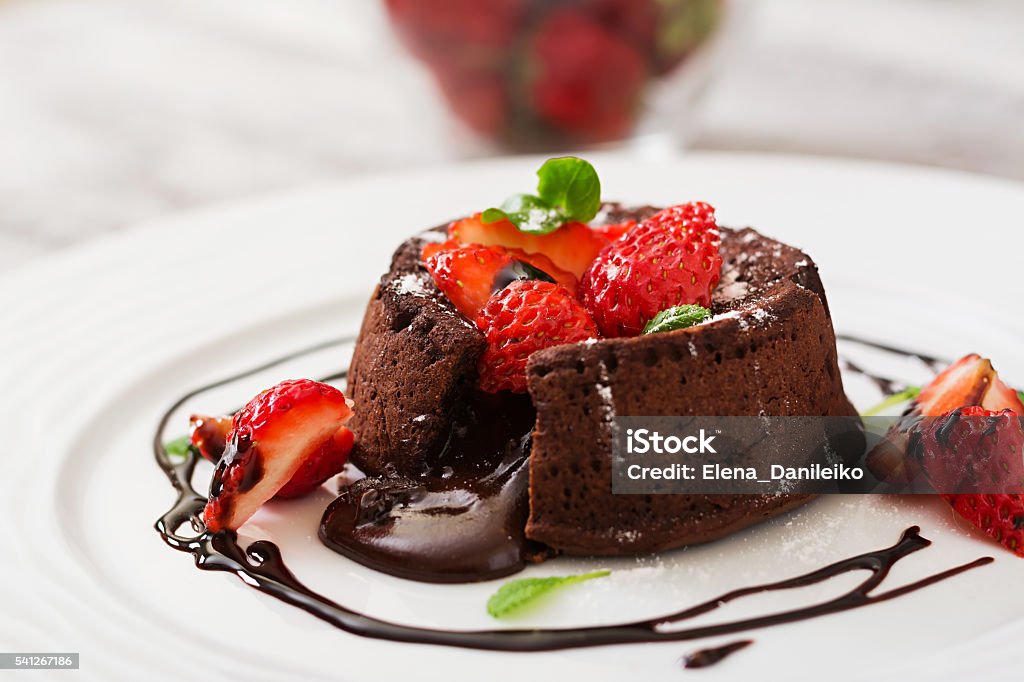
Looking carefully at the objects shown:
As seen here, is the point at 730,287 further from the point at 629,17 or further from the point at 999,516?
the point at 629,17

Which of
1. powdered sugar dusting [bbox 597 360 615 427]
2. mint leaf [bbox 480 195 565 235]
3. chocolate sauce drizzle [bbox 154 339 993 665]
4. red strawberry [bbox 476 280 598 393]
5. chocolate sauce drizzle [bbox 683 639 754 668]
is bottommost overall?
chocolate sauce drizzle [bbox 683 639 754 668]

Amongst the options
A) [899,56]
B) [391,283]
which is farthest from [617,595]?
[899,56]

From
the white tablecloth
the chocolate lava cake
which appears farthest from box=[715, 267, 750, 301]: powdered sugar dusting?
the white tablecloth

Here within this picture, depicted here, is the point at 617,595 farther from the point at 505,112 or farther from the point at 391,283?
the point at 505,112

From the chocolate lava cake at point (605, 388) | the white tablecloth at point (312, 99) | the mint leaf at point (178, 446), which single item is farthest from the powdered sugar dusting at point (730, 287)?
the white tablecloth at point (312, 99)

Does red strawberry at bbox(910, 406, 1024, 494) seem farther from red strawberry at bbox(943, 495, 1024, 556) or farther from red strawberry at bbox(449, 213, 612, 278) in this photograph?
red strawberry at bbox(449, 213, 612, 278)

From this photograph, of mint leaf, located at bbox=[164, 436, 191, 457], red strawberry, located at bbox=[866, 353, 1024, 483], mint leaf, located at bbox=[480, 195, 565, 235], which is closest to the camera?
red strawberry, located at bbox=[866, 353, 1024, 483]

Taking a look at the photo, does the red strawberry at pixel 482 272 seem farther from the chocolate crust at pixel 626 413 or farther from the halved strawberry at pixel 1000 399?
the halved strawberry at pixel 1000 399
